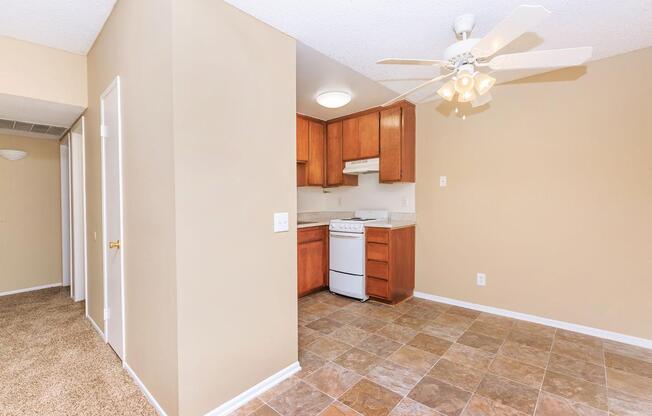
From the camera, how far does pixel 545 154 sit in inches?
110

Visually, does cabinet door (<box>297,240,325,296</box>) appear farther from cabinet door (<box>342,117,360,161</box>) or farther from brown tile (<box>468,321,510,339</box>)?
brown tile (<box>468,321,510,339</box>)

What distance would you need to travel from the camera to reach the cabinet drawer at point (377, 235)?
332 centimetres

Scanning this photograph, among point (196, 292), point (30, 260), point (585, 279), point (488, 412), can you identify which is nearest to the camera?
point (196, 292)

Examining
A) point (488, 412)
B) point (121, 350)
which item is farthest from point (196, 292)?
point (488, 412)

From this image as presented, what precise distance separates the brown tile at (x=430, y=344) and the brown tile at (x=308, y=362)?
800mm

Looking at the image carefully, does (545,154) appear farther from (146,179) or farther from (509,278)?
(146,179)

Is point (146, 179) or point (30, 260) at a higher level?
point (146, 179)

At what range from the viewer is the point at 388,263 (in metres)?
3.31

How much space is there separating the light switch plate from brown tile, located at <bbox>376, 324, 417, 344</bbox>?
1.43 metres

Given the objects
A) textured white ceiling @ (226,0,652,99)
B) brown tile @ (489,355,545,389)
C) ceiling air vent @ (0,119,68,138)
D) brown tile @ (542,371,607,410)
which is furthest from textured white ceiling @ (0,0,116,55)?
brown tile @ (542,371,607,410)

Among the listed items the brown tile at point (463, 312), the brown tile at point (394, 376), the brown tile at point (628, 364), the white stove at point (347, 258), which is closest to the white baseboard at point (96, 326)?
the brown tile at point (394, 376)

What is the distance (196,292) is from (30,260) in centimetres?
410

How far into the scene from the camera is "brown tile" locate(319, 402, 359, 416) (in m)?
1.67

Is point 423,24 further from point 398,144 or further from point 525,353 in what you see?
point 525,353
